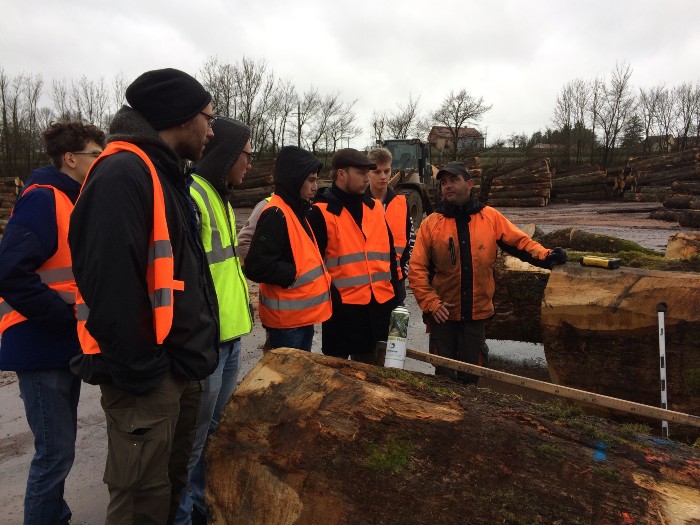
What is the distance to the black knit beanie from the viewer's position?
1.75 meters

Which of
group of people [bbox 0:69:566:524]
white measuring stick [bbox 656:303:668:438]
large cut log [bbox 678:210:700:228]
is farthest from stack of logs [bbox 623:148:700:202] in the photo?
group of people [bbox 0:69:566:524]

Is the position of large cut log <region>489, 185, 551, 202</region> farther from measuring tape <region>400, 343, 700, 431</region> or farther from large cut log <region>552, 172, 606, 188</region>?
measuring tape <region>400, 343, 700, 431</region>

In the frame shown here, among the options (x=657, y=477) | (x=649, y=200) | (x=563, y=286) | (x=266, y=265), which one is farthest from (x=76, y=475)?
(x=649, y=200)

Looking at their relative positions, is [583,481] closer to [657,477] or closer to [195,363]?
[657,477]

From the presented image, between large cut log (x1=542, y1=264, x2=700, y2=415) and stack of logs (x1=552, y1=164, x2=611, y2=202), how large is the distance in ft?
79.1

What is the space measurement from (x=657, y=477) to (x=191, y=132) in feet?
6.40

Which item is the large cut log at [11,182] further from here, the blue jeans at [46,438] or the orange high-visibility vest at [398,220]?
the blue jeans at [46,438]

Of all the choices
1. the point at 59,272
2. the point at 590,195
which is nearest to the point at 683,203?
the point at 590,195

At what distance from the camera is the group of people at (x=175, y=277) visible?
1540mm

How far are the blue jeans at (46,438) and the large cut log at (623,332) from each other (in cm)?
287

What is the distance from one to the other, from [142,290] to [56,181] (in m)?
1.14

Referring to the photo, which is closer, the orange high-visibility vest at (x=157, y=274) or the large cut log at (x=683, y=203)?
the orange high-visibility vest at (x=157, y=274)

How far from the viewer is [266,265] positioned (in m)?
2.86

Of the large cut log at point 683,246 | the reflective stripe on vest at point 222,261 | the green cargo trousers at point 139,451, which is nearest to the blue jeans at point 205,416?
the reflective stripe on vest at point 222,261
